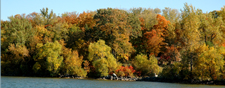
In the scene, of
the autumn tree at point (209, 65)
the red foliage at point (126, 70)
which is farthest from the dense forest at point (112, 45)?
the autumn tree at point (209, 65)

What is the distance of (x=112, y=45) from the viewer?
50812mm

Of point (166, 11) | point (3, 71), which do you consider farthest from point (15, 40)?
point (166, 11)

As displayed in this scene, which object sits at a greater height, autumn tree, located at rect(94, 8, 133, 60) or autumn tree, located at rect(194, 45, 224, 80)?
autumn tree, located at rect(94, 8, 133, 60)

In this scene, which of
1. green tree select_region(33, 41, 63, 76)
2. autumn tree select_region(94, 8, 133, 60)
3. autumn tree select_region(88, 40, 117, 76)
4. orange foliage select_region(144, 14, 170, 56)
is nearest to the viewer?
autumn tree select_region(88, 40, 117, 76)

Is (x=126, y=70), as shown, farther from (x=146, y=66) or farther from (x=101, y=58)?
(x=101, y=58)

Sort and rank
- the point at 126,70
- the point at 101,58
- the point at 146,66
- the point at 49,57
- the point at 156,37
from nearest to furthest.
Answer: the point at 126,70 → the point at 101,58 → the point at 49,57 → the point at 146,66 → the point at 156,37

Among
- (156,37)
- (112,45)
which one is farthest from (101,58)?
(156,37)

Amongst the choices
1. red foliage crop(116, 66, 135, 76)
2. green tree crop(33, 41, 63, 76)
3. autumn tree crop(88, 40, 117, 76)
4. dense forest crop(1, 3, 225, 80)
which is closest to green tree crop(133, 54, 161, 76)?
dense forest crop(1, 3, 225, 80)

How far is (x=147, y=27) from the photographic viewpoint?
191 feet

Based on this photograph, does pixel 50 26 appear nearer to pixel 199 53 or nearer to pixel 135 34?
pixel 135 34

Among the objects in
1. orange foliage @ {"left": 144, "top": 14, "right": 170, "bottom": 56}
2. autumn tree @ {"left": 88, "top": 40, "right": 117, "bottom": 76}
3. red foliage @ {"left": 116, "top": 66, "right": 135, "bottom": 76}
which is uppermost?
orange foliage @ {"left": 144, "top": 14, "right": 170, "bottom": 56}

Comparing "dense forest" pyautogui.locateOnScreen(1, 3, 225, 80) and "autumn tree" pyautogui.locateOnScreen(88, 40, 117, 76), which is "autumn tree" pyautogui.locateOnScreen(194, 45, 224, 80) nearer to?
"dense forest" pyautogui.locateOnScreen(1, 3, 225, 80)

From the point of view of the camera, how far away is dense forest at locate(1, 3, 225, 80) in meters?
44.5

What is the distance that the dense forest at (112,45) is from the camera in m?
44.5
